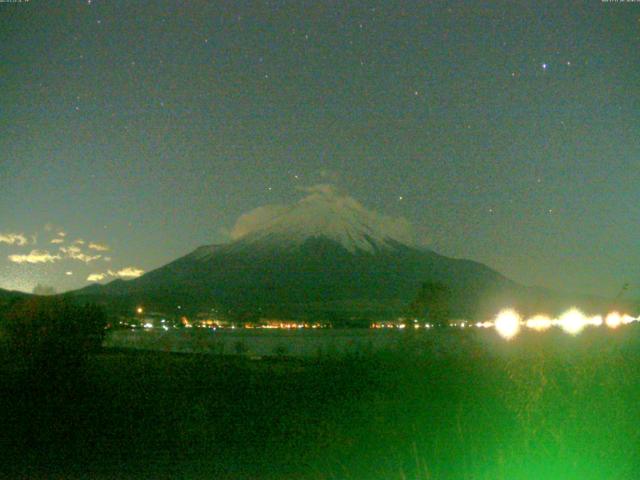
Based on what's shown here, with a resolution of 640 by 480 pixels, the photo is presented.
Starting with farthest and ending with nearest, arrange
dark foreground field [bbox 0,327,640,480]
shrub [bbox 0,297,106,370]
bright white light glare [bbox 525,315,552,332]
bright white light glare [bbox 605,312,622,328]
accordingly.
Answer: bright white light glare [bbox 525,315,552,332] → bright white light glare [bbox 605,312,622,328] → shrub [bbox 0,297,106,370] → dark foreground field [bbox 0,327,640,480]

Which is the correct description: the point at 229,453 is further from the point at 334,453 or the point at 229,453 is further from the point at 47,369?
the point at 47,369

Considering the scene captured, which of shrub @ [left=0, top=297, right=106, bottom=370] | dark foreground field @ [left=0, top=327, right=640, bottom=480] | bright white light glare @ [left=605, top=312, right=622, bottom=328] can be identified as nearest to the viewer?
dark foreground field @ [left=0, top=327, right=640, bottom=480]

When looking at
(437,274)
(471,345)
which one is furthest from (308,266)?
(471,345)

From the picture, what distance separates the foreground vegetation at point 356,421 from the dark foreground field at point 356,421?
1.6 inches

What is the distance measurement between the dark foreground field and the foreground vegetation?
4 cm

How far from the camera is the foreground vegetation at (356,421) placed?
461 inches

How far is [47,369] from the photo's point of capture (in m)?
22.8

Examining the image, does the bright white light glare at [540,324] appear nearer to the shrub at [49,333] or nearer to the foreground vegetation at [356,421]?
the foreground vegetation at [356,421]

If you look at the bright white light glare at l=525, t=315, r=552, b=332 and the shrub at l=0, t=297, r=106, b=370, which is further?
the bright white light glare at l=525, t=315, r=552, b=332

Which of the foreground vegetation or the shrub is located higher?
the shrub

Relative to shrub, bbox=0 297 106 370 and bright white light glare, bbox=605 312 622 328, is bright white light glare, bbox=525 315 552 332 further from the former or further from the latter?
shrub, bbox=0 297 106 370

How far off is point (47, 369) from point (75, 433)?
806cm

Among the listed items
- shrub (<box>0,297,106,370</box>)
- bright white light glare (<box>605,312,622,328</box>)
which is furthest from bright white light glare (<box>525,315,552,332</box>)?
shrub (<box>0,297,106,370</box>)

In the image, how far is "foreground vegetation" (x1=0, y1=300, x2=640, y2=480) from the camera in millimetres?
11719
